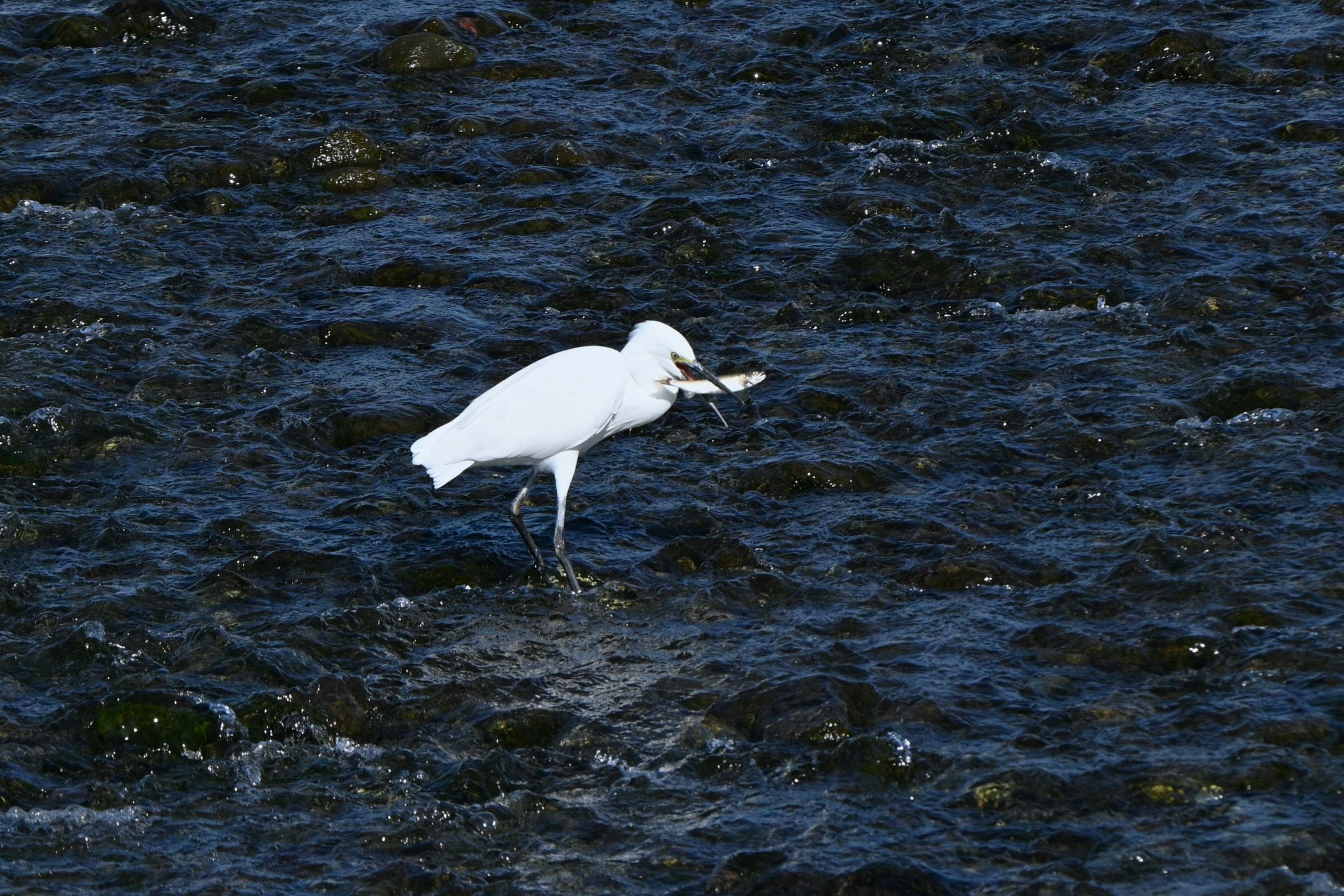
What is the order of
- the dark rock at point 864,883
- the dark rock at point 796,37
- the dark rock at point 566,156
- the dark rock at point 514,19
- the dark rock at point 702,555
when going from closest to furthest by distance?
the dark rock at point 864,883
the dark rock at point 702,555
the dark rock at point 566,156
the dark rock at point 796,37
the dark rock at point 514,19

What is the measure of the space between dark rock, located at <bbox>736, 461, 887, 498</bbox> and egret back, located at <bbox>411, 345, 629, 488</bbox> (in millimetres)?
796

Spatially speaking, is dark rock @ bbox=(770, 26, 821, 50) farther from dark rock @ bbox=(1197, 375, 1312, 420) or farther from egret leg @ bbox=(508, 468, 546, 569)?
egret leg @ bbox=(508, 468, 546, 569)

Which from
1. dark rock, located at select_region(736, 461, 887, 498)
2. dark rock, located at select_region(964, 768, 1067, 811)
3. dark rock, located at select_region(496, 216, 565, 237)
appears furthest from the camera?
dark rock, located at select_region(496, 216, 565, 237)

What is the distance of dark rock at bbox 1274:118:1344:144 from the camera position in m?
9.74

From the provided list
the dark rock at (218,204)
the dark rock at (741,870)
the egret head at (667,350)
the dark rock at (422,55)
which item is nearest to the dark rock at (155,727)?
the dark rock at (741,870)

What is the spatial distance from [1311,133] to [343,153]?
6.18 m

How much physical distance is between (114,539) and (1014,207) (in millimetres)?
5521

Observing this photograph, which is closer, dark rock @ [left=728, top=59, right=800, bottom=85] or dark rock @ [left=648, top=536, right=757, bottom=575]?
dark rock @ [left=648, top=536, right=757, bottom=575]

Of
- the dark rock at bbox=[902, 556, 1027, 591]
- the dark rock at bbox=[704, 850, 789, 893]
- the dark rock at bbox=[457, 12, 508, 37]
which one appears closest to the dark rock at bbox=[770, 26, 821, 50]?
the dark rock at bbox=[457, 12, 508, 37]

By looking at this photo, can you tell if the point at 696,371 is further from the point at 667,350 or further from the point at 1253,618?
the point at 1253,618

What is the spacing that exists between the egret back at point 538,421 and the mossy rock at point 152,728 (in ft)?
4.92

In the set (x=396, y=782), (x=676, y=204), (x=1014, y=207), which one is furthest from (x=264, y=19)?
(x=396, y=782)

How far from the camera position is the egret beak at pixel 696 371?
22.0 feet

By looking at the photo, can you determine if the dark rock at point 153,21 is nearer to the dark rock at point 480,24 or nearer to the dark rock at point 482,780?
the dark rock at point 480,24
